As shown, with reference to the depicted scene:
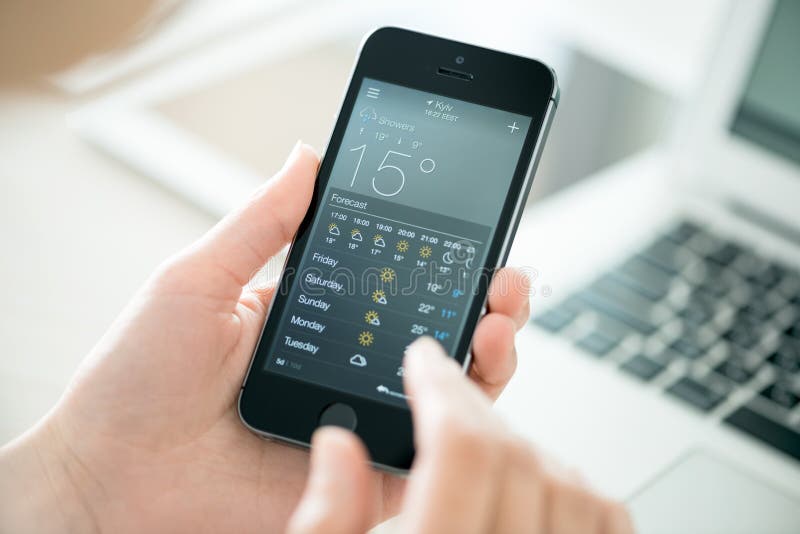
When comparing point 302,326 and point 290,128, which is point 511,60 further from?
point 290,128

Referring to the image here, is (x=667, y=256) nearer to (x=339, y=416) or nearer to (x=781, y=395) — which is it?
(x=781, y=395)

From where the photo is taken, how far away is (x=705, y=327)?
0.85m

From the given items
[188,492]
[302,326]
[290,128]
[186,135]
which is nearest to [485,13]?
[290,128]

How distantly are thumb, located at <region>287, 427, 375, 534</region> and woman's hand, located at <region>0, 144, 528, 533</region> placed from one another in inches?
7.8

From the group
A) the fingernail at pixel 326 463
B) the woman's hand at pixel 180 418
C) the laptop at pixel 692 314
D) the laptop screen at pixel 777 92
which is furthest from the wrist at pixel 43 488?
the laptop screen at pixel 777 92

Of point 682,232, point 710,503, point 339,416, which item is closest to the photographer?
point 339,416

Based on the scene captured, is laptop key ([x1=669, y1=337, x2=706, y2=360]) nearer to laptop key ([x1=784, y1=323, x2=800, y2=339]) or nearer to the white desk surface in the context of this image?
laptop key ([x1=784, y1=323, x2=800, y2=339])

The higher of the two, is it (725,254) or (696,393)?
(725,254)

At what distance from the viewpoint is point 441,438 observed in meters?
0.42

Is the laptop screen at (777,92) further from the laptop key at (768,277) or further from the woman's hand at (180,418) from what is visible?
the woman's hand at (180,418)

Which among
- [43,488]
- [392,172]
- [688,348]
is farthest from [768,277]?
[43,488]

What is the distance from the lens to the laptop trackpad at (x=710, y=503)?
0.72 m

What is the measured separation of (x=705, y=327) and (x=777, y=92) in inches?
10.3

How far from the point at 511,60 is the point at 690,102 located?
0.36 meters
